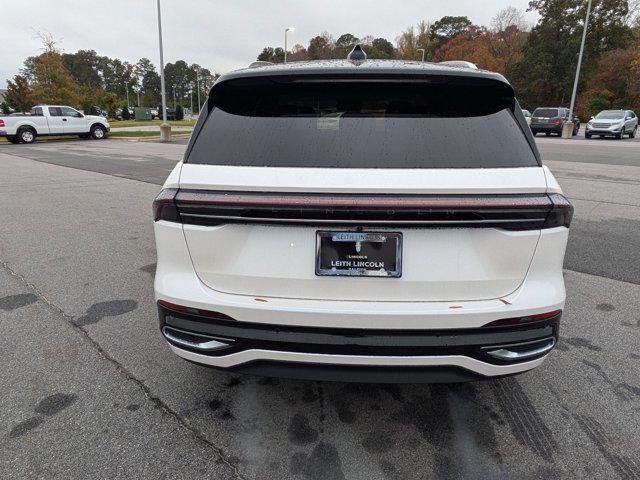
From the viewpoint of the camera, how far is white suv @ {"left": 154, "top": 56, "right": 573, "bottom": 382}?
186cm

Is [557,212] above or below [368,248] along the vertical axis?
above

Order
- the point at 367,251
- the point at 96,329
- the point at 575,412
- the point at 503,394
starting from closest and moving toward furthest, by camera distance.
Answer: the point at 367,251 < the point at 575,412 < the point at 503,394 < the point at 96,329

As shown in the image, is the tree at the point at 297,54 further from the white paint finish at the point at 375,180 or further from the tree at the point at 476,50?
the white paint finish at the point at 375,180

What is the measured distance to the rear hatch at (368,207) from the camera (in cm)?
184

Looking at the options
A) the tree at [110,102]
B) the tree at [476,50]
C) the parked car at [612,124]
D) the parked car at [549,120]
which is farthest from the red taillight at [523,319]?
the tree at [476,50]

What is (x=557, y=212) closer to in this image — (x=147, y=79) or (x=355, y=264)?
(x=355, y=264)

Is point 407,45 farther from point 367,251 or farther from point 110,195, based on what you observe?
point 367,251

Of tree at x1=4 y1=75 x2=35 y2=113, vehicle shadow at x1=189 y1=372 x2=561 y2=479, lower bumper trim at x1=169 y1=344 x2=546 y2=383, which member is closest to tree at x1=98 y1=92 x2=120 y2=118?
tree at x1=4 y1=75 x2=35 y2=113

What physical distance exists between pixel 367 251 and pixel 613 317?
2839mm

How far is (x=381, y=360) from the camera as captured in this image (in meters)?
1.94

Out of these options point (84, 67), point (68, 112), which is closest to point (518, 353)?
point (68, 112)

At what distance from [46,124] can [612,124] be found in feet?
109

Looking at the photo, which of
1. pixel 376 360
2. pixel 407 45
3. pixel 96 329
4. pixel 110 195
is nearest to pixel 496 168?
pixel 376 360

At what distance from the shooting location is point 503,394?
2.64 metres
